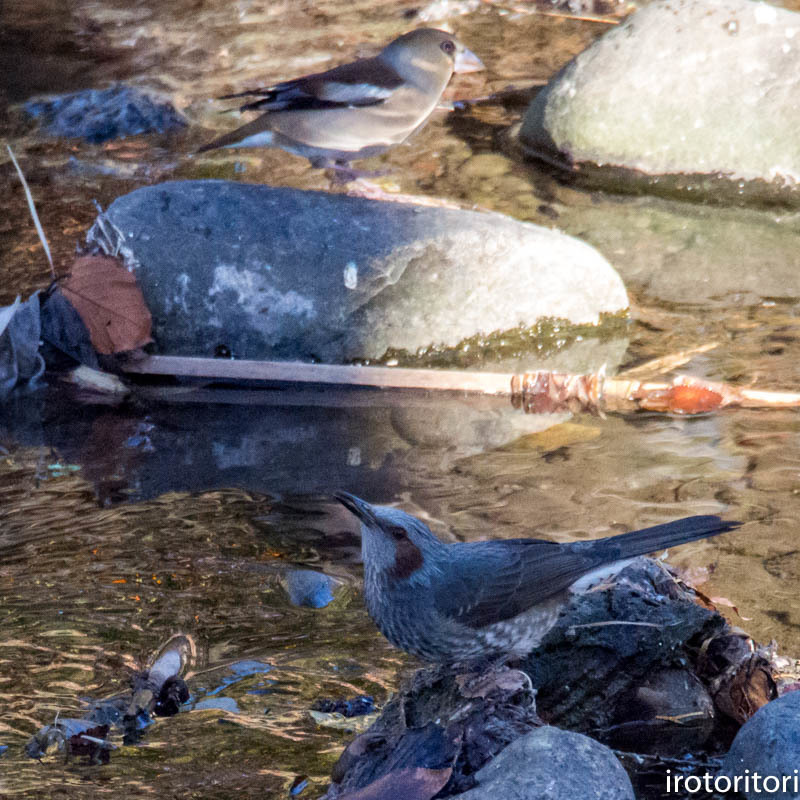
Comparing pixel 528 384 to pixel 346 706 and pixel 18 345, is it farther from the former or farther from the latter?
pixel 18 345

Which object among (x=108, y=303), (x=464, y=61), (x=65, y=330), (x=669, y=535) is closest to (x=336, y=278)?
(x=108, y=303)

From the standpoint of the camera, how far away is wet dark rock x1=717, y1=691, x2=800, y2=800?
260cm

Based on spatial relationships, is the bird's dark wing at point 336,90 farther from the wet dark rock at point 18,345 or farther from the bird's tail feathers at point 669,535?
the bird's tail feathers at point 669,535

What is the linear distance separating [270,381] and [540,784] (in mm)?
3345

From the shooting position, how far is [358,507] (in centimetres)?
288

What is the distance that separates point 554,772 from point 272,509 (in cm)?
228

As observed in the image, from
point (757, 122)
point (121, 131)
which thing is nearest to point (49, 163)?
point (121, 131)

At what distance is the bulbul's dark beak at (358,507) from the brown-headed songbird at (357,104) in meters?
4.03

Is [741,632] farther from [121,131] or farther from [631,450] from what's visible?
[121,131]

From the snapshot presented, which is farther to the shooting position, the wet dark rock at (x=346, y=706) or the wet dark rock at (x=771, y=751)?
the wet dark rock at (x=346, y=706)

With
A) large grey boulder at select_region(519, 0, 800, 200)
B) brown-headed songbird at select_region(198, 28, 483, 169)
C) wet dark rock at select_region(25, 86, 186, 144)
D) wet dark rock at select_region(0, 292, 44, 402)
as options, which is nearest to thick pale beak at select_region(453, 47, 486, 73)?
brown-headed songbird at select_region(198, 28, 483, 169)

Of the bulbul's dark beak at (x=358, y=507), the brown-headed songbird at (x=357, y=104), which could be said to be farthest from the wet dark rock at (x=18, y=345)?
the bulbul's dark beak at (x=358, y=507)

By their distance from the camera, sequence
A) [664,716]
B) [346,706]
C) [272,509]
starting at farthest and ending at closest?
1. [272,509]
2. [346,706]
3. [664,716]

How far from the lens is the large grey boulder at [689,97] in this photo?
7.58 metres
